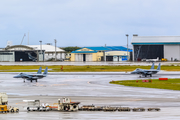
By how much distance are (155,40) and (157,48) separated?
16.5ft

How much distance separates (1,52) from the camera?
623ft

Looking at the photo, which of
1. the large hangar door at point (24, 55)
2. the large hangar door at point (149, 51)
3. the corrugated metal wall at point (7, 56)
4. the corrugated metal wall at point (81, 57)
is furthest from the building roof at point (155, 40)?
the corrugated metal wall at point (7, 56)

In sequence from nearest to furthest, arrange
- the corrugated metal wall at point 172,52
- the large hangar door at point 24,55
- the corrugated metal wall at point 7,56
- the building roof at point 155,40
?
the corrugated metal wall at point 172,52 → the building roof at point 155,40 → the large hangar door at point 24,55 → the corrugated metal wall at point 7,56

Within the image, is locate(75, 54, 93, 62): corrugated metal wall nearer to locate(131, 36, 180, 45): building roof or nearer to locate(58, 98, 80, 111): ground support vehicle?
locate(131, 36, 180, 45): building roof

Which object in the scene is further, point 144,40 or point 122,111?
point 144,40

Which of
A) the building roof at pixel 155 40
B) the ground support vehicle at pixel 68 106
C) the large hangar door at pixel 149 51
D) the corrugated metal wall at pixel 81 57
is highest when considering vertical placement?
the building roof at pixel 155 40

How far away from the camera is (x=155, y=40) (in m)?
167

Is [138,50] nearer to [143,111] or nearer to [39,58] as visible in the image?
[39,58]

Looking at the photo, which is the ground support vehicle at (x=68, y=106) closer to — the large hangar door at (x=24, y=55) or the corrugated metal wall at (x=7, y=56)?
the large hangar door at (x=24, y=55)

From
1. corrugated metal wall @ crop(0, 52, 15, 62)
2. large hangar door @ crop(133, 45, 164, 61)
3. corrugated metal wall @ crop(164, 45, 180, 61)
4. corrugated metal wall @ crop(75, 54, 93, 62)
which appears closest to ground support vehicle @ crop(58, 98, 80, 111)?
large hangar door @ crop(133, 45, 164, 61)

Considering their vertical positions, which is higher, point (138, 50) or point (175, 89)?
point (138, 50)

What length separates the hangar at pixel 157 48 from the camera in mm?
162750

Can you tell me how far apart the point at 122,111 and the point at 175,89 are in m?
20.4

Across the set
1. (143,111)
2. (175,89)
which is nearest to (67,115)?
(143,111)
